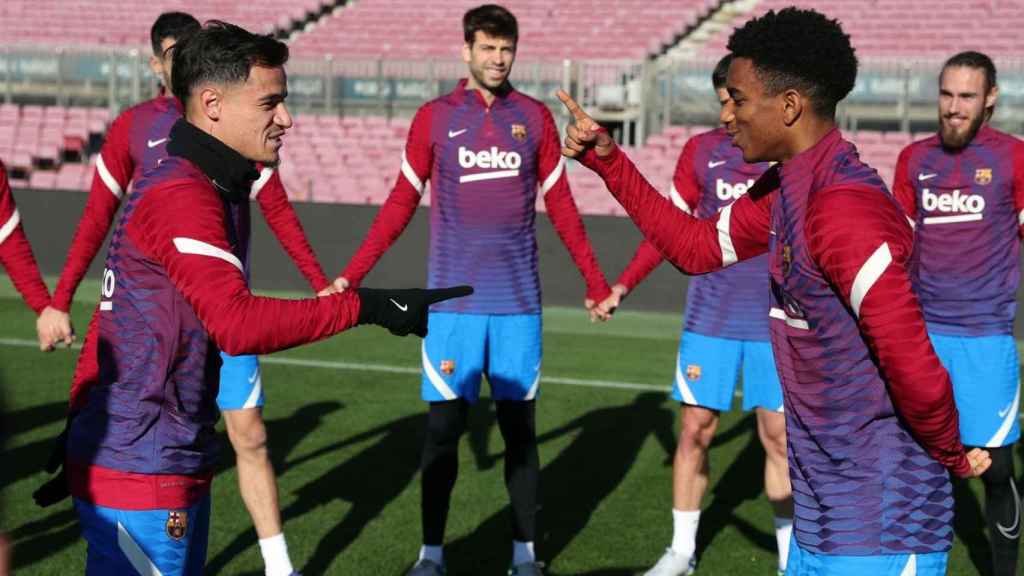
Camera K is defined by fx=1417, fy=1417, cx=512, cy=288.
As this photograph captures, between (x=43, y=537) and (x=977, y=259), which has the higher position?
(x=977, y=259)

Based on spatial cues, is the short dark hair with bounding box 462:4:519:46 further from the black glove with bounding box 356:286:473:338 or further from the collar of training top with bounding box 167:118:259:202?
the black glove with bounding box 356:286:473:338

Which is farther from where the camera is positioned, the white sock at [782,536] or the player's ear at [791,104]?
the white sock at [782,536]

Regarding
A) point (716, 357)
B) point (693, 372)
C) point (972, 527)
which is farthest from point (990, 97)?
point (972, 527)

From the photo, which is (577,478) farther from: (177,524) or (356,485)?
(177,524)

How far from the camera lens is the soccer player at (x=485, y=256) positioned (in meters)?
6.48

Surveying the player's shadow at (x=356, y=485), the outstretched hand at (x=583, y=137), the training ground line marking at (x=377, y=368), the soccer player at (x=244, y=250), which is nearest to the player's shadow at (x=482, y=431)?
the player's shadow at (x=356, y=485)

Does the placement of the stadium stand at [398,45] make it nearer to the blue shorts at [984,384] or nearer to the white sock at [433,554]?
the blue shorts at [984,384]

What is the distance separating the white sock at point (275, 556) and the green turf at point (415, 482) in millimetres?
368

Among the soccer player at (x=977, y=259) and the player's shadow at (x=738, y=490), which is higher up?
the soccer player at (x=977, y=259)

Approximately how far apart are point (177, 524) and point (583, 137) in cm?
152

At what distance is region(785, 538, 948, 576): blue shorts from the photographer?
3549mm

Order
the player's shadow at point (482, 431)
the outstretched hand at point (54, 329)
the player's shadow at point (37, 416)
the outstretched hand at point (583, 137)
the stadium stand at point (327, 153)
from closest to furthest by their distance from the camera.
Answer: the outstretched hand at point (583, 137), the outstretched hand at point (54, 329), the player's shadow at point (482, 431), the player's shadow at point (37, 416), the stadium stand at point (327, 153)

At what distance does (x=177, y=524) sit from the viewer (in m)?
3.70

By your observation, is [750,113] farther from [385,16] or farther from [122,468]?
[385,16]
